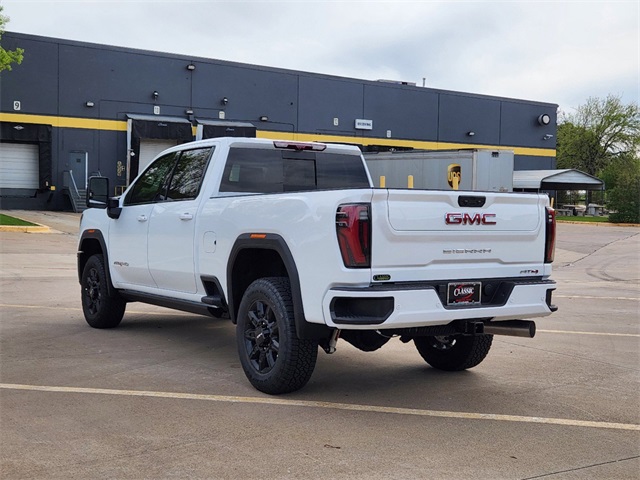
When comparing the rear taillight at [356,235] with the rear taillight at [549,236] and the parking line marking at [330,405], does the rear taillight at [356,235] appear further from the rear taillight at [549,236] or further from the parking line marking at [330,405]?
the rear taillight at [549,236]

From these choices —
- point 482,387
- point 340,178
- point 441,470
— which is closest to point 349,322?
point 441,470

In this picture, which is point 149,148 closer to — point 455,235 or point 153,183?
point 153,183

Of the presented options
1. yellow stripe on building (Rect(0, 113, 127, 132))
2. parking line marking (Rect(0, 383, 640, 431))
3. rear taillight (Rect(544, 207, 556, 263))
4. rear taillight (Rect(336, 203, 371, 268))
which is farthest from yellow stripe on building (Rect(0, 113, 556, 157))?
rear taillight (Rect(336, 203, 371, 268))

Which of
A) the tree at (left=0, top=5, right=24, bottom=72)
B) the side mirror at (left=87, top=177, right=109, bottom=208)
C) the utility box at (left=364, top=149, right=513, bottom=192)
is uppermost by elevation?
the tree at (left=0, top=5, right=24, bottom=72)

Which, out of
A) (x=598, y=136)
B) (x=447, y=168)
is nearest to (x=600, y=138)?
(x=598, y=136)

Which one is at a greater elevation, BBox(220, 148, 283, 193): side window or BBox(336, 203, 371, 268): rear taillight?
BBox(220, 148, 283, 193): side window

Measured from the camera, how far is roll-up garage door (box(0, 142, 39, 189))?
35.2 m

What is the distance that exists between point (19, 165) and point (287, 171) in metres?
31.2

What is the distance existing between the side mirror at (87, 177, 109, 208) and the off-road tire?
64 centimetres

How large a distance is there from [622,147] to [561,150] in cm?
502

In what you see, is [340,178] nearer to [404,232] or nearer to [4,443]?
[404,232]

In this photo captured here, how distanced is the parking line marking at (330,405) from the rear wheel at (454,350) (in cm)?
123

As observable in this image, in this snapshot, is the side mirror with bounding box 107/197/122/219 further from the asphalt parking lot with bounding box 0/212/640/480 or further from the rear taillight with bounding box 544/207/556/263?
the rear taillight with bounding box 544/207/556/263

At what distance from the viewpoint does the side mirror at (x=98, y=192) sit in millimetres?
8625
